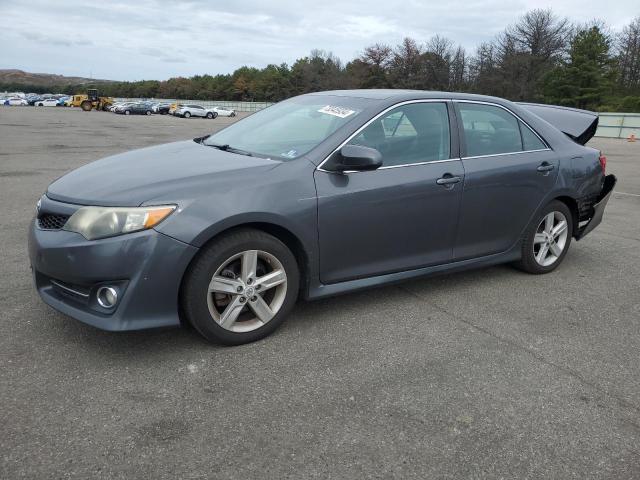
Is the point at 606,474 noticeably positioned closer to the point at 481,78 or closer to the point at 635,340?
the point at 635,340

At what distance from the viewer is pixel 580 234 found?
5262mm

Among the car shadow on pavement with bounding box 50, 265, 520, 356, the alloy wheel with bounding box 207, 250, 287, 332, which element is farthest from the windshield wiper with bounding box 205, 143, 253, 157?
the car shadow on pavement with bounding box 50, 265, 520, 356

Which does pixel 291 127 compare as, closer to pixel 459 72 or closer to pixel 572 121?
pixel 572 121

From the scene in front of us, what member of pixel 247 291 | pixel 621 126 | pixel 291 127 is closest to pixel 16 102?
pixel 621 126

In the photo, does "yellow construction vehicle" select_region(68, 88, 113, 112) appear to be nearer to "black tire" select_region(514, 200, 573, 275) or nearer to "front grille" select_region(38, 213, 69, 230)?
"black tire" select_region(514, 200, 573, 275)

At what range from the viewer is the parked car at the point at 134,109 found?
56.2 meters

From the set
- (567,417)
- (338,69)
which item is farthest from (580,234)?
(338,69)

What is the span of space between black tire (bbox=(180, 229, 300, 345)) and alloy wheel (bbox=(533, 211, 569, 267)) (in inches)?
99.4

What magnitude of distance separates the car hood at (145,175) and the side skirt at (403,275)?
86cm

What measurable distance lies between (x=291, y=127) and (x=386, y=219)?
1002 millimetres

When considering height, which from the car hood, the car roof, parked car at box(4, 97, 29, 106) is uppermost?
the car roof

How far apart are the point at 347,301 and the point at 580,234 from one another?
255 centimetres

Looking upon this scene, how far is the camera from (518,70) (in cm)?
6762

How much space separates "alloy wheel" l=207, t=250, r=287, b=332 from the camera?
323 centimetres
